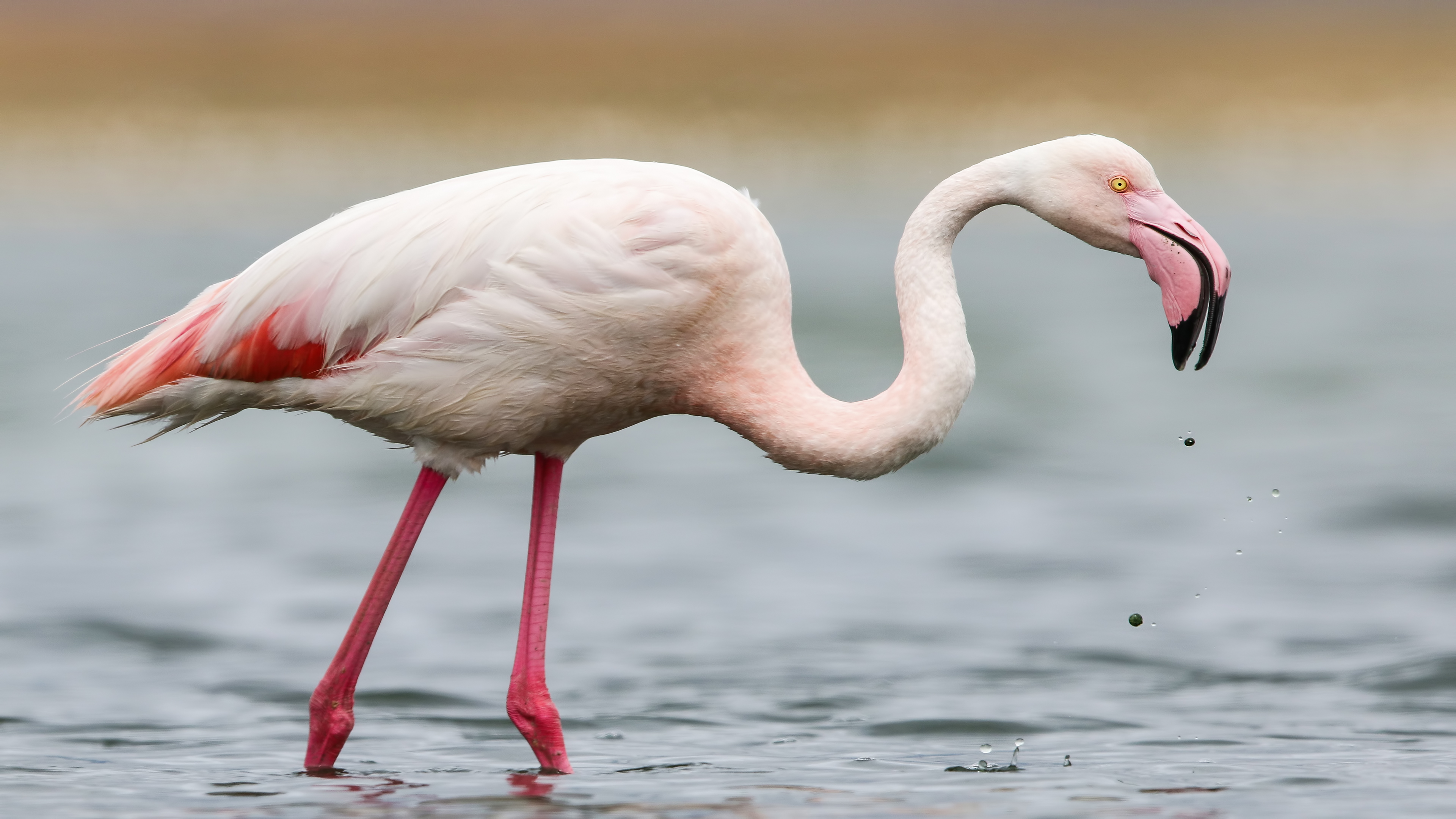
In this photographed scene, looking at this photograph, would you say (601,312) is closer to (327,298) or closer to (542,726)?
(327,298)

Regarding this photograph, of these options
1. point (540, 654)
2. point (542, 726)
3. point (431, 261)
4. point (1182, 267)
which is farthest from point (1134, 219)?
point (542, 726)

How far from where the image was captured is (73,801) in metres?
5.69

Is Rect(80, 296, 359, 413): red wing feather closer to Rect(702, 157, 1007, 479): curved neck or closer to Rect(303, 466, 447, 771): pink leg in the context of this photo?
Rect(303, 466, 447, 771): pink leg

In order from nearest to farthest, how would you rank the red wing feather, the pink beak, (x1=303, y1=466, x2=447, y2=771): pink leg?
the pink beak
the red wing feather
(x1=303, y1=466, x2=447, y2=771): pink leg

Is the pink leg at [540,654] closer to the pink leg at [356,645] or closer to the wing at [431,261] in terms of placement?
the pink leg at [356,645]

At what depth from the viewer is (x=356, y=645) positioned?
250 inches

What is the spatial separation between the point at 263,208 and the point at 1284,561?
83.1ft

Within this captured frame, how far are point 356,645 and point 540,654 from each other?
64cm

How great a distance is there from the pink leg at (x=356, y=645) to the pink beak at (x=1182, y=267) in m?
2.49

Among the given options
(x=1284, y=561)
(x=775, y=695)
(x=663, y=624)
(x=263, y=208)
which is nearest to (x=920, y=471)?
(x=1284, y=561)

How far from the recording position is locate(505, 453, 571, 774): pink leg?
20.7 feet

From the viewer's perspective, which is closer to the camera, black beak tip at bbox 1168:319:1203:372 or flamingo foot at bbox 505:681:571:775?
black beak tip at bbox 1168:319:1203:372

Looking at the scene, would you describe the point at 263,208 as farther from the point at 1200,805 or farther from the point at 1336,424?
the point at 1200,805

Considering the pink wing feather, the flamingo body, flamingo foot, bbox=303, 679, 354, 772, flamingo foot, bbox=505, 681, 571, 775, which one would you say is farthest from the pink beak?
flamingo foot, bbox=303, 679, 354, 772
